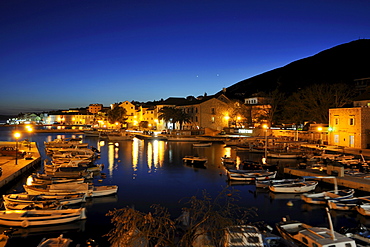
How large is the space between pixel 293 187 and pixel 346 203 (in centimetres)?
456

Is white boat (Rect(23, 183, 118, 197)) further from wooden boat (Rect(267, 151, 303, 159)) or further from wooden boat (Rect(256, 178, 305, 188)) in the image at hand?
wooden boat (Rect(267, 151, 303, 159))

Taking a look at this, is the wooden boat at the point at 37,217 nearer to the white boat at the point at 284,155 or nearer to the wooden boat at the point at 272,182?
the wooden boat at the point at 272,182

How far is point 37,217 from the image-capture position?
15.9 m

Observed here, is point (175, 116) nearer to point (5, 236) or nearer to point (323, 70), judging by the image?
point (5, 236)

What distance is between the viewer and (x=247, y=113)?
250ft

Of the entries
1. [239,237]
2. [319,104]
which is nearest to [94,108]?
[319,104]

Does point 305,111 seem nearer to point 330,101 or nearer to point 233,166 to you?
point 330,101

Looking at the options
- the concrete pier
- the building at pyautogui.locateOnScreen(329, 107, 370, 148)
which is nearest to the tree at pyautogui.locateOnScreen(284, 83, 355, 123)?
the building at pyautogui.locateOnScreen(329, 107, 370, 148)

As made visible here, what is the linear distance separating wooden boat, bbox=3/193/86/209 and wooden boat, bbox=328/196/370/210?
16.9m

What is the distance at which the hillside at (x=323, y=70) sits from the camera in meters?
127

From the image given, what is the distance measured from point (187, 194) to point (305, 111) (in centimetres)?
4231

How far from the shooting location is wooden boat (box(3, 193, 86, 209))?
Result: 58.3 ft

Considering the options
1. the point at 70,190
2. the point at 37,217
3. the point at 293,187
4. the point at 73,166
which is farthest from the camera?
the point at 73,166

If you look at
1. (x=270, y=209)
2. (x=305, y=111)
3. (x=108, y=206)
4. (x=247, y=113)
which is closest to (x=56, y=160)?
(x=108, y=206)
